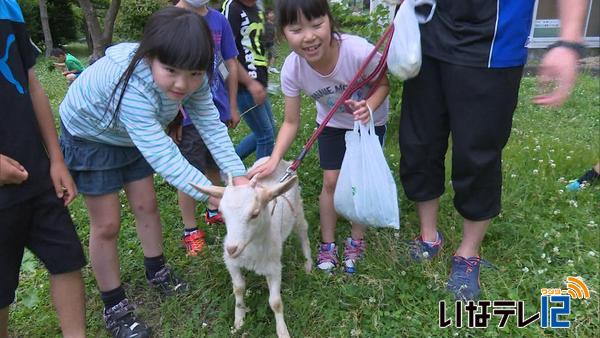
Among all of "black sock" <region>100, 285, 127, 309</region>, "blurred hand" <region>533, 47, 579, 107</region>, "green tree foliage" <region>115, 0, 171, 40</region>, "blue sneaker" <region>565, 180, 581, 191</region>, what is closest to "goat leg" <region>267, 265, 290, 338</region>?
"black sock" <region>100, 285, 127, 309</region>

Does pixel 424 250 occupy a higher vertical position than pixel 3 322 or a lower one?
lower

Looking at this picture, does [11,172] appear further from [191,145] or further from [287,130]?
[287,130]

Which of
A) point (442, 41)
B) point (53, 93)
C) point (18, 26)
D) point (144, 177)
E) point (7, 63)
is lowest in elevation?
point (53, 93)

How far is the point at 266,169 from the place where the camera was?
9.31 ft

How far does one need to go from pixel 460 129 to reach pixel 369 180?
1.88ft

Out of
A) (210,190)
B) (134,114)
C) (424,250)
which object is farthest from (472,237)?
(134,114)

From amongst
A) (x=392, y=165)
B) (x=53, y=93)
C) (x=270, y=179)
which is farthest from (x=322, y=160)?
(x=53, y=93)

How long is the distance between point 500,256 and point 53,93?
898 cm

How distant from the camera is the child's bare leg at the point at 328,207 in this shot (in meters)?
3.10

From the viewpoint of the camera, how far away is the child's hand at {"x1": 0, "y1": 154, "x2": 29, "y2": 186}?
1.91m

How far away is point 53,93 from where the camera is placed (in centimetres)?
913

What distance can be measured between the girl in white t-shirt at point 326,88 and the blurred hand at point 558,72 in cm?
95

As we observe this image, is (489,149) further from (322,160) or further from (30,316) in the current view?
(30,316)

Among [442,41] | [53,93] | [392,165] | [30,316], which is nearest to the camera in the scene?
[442,41]
